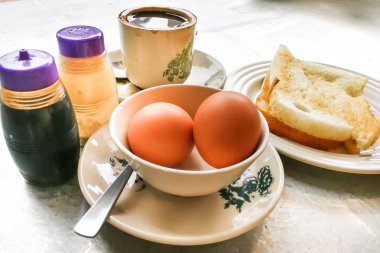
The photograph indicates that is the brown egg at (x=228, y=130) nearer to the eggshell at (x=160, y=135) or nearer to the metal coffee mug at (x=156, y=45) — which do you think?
the eggshell at (x=160, y=135)

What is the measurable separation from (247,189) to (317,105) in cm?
29

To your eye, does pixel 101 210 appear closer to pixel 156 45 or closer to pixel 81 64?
pixel 81 64

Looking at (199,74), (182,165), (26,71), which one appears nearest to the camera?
(26,71)

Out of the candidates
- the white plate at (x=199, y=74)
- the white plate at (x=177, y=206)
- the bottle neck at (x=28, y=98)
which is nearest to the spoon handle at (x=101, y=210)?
the white plate at (x=177, y=206)

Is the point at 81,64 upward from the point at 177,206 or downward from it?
upward

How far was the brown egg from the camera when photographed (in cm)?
46

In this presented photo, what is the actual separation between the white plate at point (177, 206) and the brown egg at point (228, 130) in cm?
6

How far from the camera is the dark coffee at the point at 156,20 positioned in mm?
730

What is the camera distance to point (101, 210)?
0.42 m

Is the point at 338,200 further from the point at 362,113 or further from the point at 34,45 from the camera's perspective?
the point at 34,45

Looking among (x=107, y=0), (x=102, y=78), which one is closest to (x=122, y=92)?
(x=102, y=78)

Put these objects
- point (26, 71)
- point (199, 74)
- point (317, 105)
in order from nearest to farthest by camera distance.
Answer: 1. point (26, 71)
2. point (317, 105)
3. point (199, 74)

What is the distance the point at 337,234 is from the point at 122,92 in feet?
1.62

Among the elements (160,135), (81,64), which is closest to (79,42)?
(81,64)
